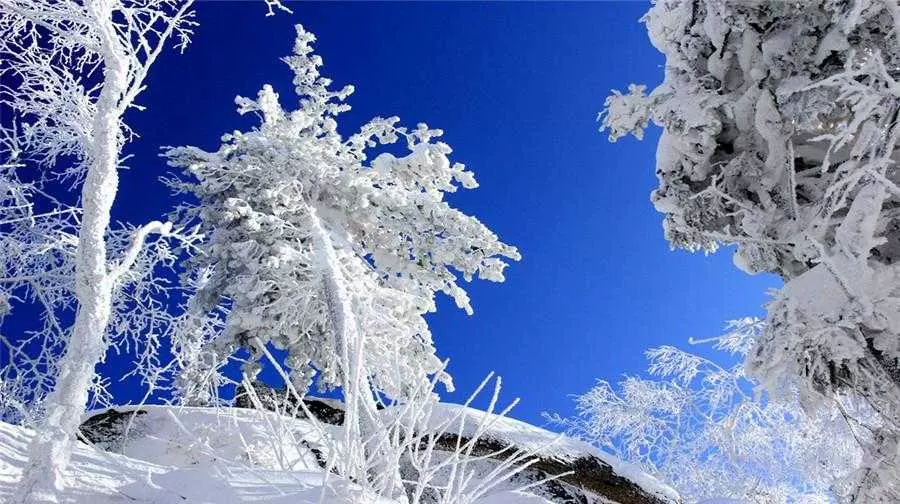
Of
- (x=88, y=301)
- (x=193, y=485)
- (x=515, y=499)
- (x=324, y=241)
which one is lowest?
(x=193, y=485)

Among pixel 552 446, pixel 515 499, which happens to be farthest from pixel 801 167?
pixel 552 446

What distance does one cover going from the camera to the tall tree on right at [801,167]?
6379 mm

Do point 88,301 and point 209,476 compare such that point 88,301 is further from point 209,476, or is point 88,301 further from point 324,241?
point 324,241

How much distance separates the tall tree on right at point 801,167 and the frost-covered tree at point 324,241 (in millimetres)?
6408

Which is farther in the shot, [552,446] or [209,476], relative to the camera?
[552,446]

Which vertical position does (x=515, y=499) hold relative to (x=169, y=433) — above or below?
above

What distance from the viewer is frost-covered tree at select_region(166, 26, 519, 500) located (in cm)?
1379

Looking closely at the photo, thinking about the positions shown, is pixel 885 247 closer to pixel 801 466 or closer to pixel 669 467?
pixel 801 466

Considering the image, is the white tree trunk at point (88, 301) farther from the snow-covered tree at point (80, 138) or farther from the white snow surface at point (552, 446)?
the white snow surface at point (552, 446)

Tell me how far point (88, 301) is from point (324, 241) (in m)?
7.14

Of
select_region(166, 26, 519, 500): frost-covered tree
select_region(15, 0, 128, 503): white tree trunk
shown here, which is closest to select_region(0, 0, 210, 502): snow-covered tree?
select_region(15, 0, 128, 503): white tree trunk

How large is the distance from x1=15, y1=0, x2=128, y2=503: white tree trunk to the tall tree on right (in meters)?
→ 6.33

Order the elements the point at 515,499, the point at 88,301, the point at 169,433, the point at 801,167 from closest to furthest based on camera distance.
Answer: the point at 88,301
the point at 801,167
the point at 515,499
the point at 169,433

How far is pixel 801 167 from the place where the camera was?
8.40 metres
